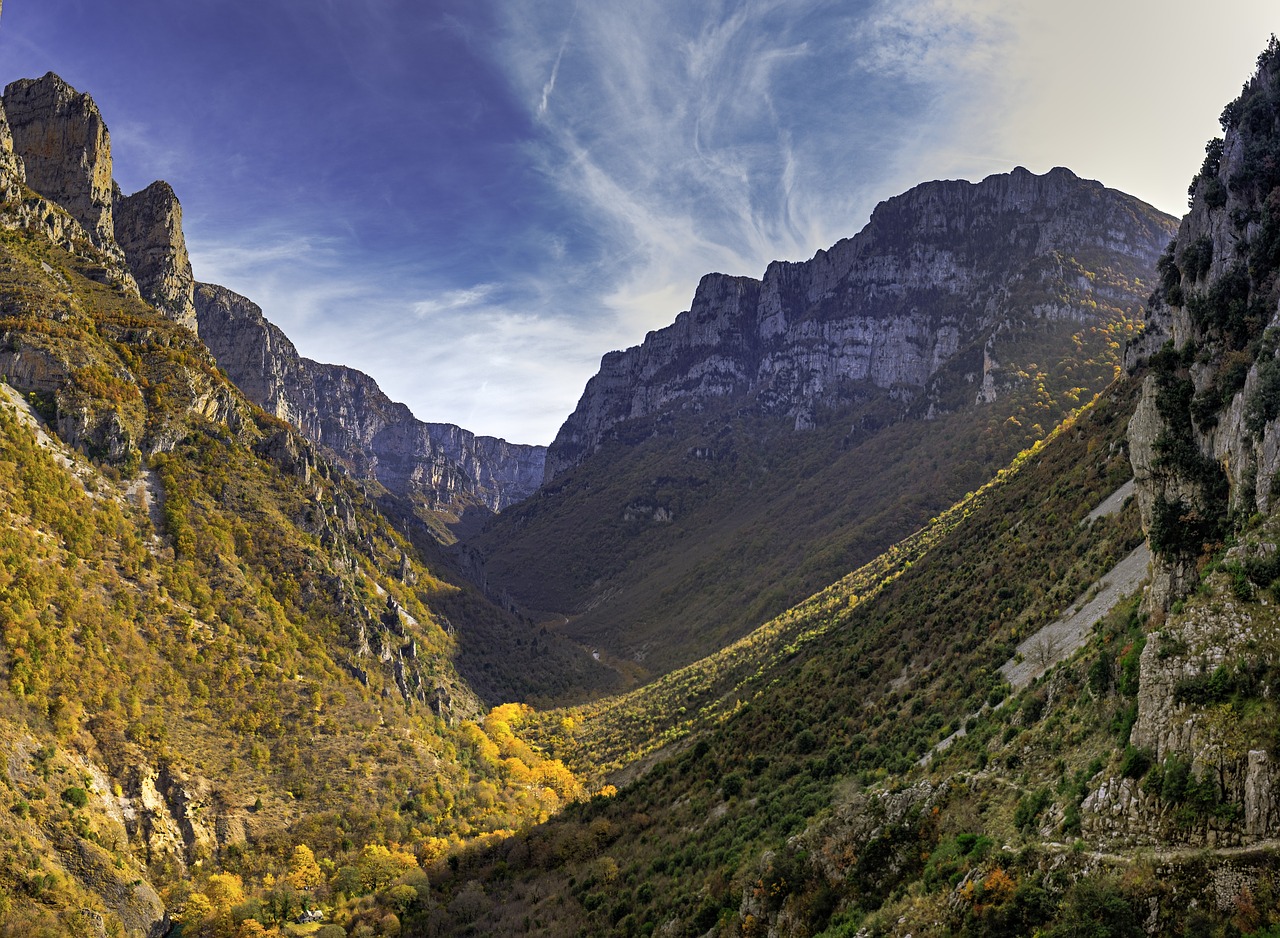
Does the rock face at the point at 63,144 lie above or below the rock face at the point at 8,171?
above

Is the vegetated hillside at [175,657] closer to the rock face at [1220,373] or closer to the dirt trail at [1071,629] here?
the dirt trail at [1071,629]

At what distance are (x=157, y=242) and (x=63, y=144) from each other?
72.1 ft

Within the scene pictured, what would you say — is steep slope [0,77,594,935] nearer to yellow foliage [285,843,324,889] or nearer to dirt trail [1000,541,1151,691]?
yellow foliage [285,843,324,889]

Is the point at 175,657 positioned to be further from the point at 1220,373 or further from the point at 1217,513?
the point at 1220,373

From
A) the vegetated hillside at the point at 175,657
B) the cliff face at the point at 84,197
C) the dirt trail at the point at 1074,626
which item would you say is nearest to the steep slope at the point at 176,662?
the vegetated hillside at the point at 175,657

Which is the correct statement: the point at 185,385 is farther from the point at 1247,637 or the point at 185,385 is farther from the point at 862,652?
the point at 1247,637

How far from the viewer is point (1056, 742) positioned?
20.8 meters

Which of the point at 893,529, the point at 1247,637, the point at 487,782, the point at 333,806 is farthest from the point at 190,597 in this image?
the point at 893,529

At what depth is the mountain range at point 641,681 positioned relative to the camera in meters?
16.7

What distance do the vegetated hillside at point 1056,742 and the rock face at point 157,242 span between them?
129 m

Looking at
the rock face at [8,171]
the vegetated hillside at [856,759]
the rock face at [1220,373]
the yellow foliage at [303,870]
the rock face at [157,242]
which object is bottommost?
the yellow foliage at [303,870]

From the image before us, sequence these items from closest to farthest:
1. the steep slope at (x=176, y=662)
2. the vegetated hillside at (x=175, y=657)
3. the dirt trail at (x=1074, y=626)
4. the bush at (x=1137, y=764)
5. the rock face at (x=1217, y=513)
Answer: the rock face at (x=1217, y=513) → the bush at (x=1137, y=764) → the dirt trail at (x=1074, y=626) → the steep slope at (x=176, y=662) → the vegetated hillside at (x=175, y=657)

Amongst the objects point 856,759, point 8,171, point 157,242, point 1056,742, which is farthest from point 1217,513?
point 157,242

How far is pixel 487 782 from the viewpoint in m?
80.5
